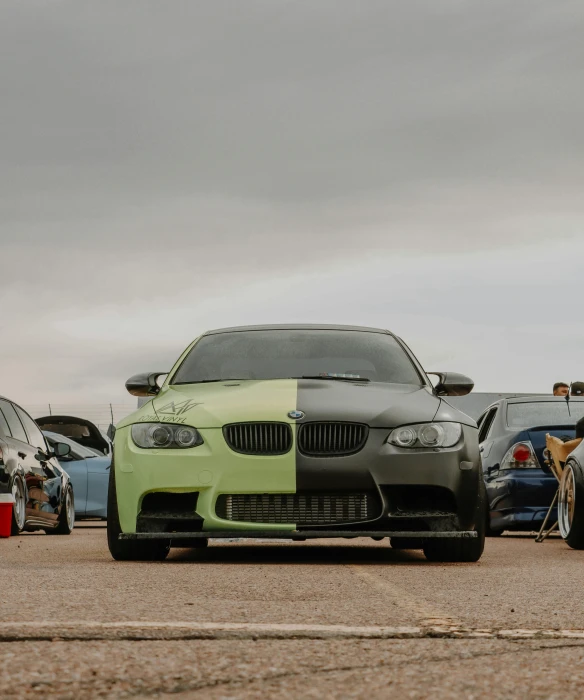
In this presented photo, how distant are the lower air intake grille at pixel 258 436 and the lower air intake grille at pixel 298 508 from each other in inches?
11.4

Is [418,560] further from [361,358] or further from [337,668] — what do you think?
[337,668]

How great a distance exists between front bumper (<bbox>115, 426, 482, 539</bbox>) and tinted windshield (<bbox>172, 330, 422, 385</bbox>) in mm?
1291

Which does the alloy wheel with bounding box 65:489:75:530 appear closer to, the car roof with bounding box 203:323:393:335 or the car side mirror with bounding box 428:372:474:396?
the car roof with bounding box 203:323:393:335

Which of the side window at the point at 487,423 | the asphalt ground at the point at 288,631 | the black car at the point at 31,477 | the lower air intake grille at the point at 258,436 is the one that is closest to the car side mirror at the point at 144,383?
the lower air intake grille at the point at 258,436

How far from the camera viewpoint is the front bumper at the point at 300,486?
8.01 meters

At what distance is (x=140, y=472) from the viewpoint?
8.18 metres

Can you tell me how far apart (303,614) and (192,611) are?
0.40 meters

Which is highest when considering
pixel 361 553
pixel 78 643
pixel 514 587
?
pixel 78 643

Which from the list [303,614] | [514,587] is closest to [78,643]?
[303,614]

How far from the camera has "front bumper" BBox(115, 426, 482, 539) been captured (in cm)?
801

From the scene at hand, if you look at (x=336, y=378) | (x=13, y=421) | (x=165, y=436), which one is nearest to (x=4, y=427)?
(x=13, y=421)

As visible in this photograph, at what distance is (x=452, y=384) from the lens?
370 inches

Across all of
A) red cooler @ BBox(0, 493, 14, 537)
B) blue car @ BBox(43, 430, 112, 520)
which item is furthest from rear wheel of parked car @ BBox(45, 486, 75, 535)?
blue car @ BBox(43, 430, 112, 520)

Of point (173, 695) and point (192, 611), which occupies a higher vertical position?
point (173, 695)
